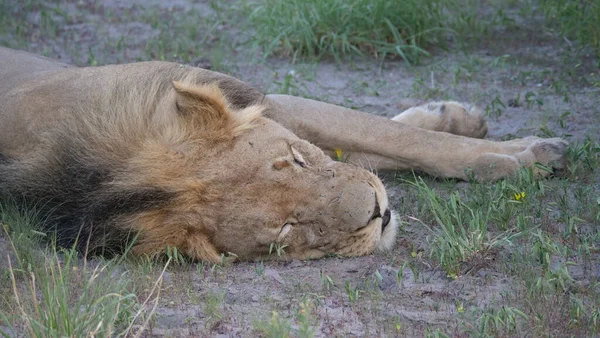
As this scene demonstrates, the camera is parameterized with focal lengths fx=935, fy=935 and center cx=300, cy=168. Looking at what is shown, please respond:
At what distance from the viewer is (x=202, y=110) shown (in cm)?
360

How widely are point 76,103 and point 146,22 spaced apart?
3.80 meters

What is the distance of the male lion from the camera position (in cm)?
345

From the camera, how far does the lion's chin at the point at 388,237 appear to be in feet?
11.9

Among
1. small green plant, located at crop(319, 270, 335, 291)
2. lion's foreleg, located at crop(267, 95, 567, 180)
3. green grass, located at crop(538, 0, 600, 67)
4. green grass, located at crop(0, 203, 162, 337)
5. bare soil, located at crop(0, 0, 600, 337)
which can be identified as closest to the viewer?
green grass, located at crop(0, 203, 162, 337)

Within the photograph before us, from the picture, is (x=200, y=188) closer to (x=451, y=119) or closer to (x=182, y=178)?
(x=182, y=178)

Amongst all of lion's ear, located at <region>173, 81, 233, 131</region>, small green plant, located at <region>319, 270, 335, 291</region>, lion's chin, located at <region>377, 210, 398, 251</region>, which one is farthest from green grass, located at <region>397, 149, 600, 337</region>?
lion's ear, located at <region>173, 81, 233, 131</region>

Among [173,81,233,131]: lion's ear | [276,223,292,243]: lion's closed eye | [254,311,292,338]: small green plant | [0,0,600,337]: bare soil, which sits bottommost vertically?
[0,0,600,337]: bare soil

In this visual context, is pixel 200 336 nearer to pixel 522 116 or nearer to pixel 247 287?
pixel 247 287

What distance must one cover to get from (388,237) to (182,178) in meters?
0.84

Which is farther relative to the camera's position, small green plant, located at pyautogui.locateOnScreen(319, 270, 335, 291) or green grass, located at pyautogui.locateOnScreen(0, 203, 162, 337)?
small green plant, located at pyautogui.locateOnScreen(319, 270, 335, 291)

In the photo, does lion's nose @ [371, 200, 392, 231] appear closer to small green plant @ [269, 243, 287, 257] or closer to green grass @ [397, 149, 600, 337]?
green grass @ [397, 149, 600, 337]

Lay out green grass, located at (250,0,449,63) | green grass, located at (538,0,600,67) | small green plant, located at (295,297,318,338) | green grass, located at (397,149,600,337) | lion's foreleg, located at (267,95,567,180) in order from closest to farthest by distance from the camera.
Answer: small green plant, located at (295,297,318,338) → green grass, located at (397,149,600,337) → lion's foreleg, located at (267,95,567,180) → green grass, located at (538,0,600,67) → green grass, located at (250,0,449,63)

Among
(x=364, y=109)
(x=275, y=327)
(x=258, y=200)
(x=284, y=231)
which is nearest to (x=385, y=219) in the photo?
(x=284, y=231)

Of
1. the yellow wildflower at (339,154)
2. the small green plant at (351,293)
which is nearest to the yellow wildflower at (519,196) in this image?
the yellow wildflower at (339,154)
